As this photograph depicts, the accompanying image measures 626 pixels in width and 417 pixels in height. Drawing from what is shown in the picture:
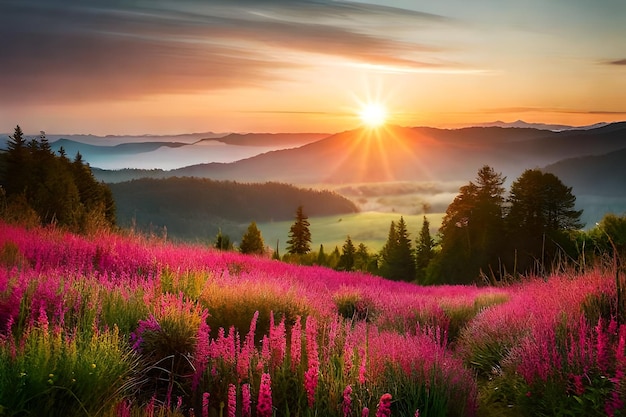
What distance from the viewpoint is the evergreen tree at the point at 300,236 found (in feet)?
156

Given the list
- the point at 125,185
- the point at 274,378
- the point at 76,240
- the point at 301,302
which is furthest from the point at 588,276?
the point at 125,185

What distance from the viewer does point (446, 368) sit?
591 cm

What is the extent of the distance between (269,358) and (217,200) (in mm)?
135856

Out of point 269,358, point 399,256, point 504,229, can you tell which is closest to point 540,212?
point 504,229

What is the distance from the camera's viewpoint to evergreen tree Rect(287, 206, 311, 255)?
4741 cm

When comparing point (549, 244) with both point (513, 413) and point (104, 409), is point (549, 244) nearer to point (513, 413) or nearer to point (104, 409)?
point (513, 413)

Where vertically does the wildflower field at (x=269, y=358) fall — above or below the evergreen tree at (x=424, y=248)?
above

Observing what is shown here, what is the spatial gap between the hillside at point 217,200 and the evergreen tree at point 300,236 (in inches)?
3218

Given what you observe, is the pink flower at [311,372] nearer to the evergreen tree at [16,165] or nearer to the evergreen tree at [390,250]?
the evergreen tree at [16,165]

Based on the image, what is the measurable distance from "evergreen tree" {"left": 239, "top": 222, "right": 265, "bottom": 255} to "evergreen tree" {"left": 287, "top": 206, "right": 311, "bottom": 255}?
6.13 metres

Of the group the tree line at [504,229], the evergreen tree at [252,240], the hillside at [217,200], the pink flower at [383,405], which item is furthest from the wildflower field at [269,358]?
the hillside at [217,200]

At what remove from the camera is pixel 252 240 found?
40438mm

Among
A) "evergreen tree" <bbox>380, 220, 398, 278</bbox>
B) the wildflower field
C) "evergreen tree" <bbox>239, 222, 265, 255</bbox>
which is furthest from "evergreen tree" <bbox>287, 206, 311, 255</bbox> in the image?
the wildflower field

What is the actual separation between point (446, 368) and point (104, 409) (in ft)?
10.5
